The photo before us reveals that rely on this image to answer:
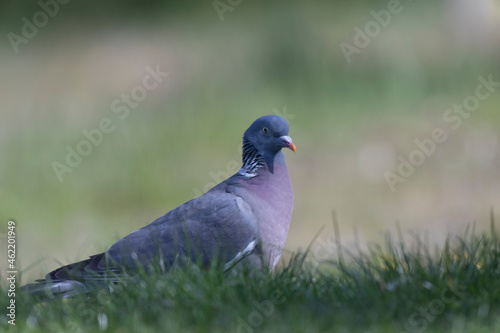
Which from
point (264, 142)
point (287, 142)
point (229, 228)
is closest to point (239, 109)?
point (264, 142)

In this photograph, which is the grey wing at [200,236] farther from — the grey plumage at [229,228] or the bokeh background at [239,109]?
the bokeh background at [239,109]

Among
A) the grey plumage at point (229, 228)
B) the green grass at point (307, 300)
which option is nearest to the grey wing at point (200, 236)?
the grey plumage at point (229, 228)

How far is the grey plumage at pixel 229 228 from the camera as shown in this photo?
14.2 ft

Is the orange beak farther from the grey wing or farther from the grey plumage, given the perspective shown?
the grey wing

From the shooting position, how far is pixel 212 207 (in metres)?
4.66

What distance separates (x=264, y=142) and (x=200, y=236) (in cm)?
78

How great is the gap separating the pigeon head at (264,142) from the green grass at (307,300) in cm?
99

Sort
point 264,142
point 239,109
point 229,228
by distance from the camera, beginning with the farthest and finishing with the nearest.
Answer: point 239,109 < point 264,142 < point 229,228

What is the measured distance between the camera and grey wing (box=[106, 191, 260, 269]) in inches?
175

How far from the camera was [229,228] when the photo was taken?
14.9 feet

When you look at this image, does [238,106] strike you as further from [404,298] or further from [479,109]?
[404,298]

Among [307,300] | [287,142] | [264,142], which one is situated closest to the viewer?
[307,300]

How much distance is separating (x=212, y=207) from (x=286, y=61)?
5.92m

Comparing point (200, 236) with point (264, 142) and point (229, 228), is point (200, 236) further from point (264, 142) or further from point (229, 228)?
point (264, 142)
